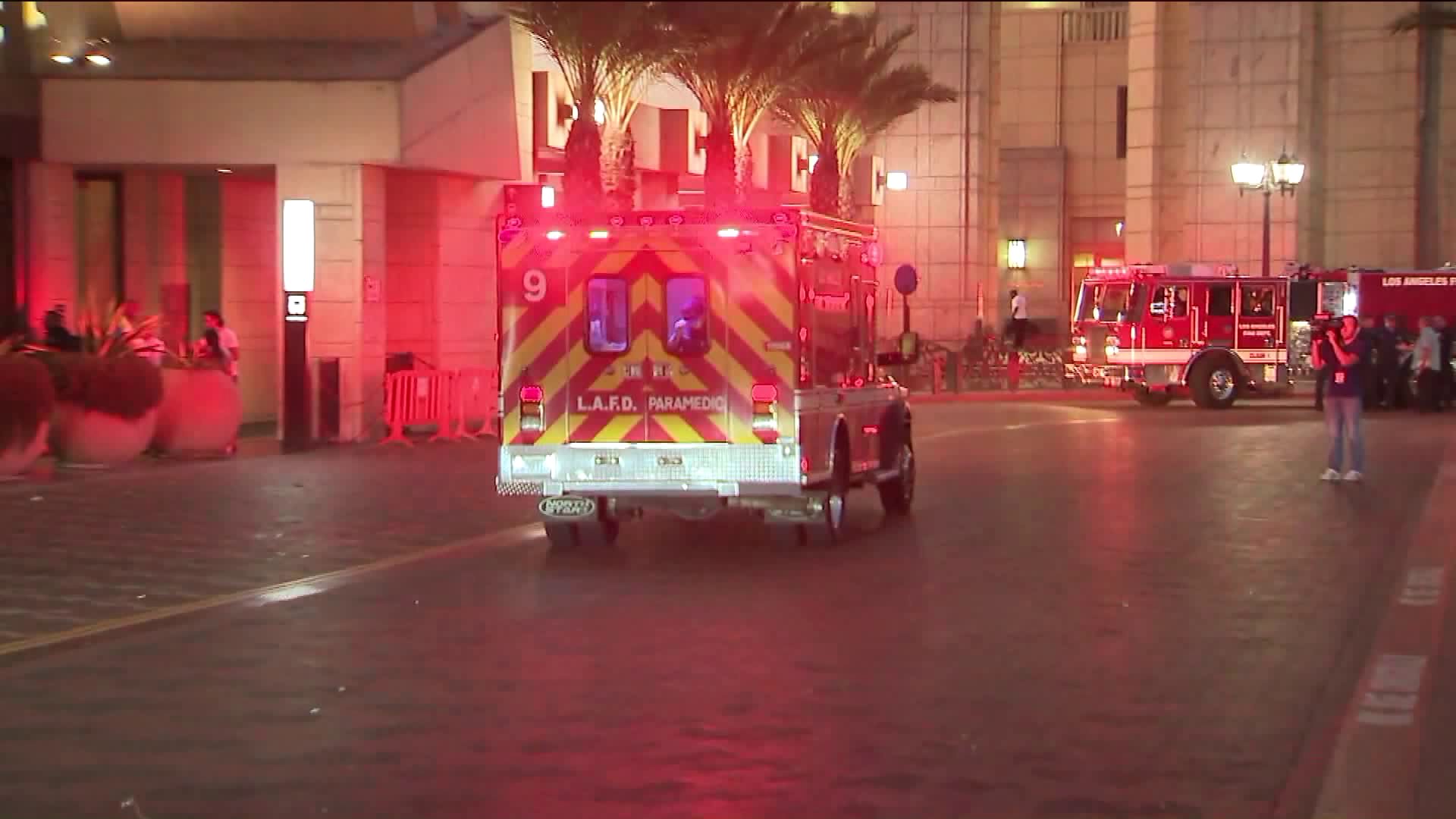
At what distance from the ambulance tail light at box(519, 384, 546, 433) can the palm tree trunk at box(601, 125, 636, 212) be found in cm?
1415

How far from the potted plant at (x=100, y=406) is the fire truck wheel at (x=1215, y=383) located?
2146 cm

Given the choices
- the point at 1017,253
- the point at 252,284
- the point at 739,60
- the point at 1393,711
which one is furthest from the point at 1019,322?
the point at 1393,711

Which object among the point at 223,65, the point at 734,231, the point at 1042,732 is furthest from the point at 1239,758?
the point at 223,65

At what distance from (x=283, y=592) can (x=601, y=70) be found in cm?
713

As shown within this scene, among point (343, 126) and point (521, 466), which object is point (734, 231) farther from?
point (343, 126)

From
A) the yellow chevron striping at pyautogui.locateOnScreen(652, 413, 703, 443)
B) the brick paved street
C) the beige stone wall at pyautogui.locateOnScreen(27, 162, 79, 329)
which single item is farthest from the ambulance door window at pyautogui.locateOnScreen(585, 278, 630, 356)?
the beige stone wall at pyautogui.locateOnScreen(27, 162, 79, 329)

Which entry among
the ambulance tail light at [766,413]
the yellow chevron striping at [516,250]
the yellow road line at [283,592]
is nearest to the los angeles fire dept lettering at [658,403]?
the ambulance tail light at [766,413]

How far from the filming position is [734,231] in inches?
586

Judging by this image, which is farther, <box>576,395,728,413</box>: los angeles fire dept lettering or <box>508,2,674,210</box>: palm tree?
<box>576,395,728,413</box>: los angeles fire dept lettering

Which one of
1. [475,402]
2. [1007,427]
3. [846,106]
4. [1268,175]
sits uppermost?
[846,106]

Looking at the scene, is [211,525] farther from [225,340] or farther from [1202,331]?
[1202,331]

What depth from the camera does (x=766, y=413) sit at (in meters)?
14.8

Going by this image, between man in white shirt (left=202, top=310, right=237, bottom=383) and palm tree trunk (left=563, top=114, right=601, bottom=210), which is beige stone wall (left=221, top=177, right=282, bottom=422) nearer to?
man in white shirt (left=202, top=310, right=237, bottom=383)

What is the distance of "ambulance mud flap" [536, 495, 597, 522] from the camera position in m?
Answer: 15.6
